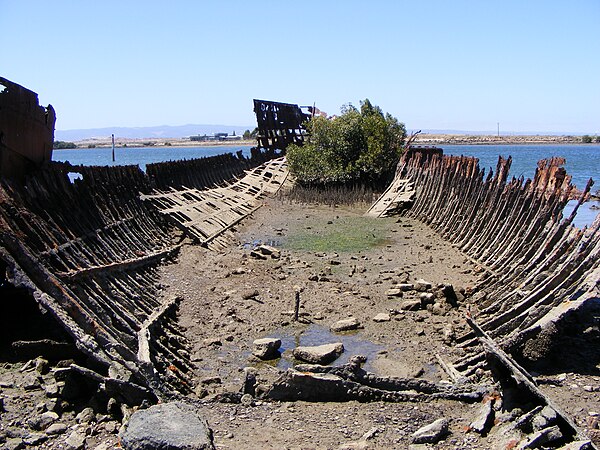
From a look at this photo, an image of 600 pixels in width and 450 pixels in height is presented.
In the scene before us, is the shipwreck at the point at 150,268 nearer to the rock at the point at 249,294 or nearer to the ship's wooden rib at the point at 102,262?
the ship's wooden rib at the point at 102,262

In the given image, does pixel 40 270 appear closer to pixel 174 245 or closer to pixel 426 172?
pixel 174 245

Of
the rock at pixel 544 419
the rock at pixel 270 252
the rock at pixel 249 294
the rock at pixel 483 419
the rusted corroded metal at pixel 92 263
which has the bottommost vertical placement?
the rock at pixel 249 294

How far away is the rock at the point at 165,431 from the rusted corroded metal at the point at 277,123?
2785 cm

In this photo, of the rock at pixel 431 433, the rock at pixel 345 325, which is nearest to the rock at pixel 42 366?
the rock at pixel 431 433

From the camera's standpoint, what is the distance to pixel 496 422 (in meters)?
6.35

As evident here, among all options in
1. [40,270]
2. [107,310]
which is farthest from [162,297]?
[40,270]

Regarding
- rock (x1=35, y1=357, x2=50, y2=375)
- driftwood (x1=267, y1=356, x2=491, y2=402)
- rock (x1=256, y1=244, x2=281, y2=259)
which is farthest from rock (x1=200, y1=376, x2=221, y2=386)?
rock (x1=256, y1=244, x2=281, y2=259)

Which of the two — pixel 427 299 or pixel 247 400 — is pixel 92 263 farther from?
pixel 427 299

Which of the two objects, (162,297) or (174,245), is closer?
(162,297)

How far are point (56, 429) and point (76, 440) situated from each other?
0.32 metres

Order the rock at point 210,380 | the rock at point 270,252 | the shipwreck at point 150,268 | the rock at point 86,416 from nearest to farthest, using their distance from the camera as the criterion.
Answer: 1. the rock at point 86,416
2. the shipwreck at point 150,268
3. the rock at point 210,380
4. the rock at point 270,252

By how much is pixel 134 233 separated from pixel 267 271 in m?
2.76

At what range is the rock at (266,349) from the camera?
9125 millimetres

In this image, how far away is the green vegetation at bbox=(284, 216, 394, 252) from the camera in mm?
16562
